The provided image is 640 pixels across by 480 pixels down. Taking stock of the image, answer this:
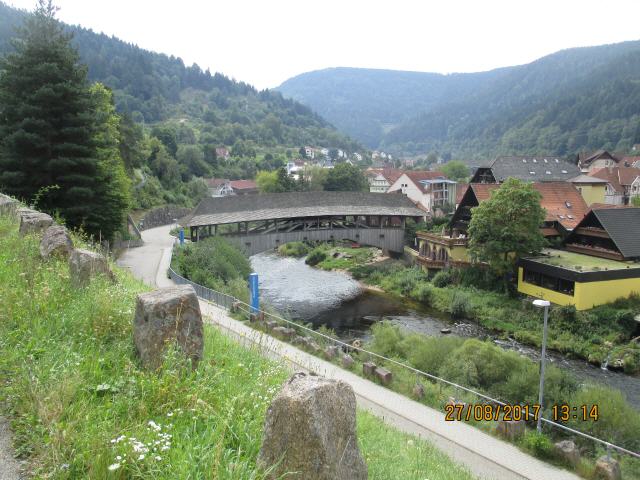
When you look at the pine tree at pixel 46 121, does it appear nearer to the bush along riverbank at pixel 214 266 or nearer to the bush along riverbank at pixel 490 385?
the bush along riverbank at pixel 214 266

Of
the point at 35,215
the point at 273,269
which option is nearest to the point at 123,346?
the point at 35,215

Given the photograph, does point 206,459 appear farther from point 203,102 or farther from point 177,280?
point 203,102

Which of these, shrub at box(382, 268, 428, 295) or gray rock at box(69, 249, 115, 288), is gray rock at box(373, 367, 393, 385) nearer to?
gray rock at box(69, 249, 115, 288)

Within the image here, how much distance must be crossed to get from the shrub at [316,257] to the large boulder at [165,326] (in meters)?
38.6

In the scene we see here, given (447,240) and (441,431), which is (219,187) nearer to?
(447,240)

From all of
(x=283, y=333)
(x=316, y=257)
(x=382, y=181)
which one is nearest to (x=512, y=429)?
(x=283, y=333)

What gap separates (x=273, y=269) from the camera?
40688 millimetres

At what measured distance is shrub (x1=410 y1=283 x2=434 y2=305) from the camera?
29.7m

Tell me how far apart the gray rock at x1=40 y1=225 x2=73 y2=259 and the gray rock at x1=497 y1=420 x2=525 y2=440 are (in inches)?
314

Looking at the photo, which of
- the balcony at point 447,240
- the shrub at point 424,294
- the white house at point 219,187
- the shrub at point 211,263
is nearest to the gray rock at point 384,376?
the shrub at point 211,263

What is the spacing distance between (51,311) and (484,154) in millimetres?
145300

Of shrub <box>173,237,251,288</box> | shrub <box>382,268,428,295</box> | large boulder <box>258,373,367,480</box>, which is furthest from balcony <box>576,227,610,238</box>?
large boulder <box>258,373,367,480</box>

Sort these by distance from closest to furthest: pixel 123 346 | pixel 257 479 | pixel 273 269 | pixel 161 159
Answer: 1. pixel 257 479
2. pixel 123 346
3. pixel 273 269
4. pixel 161 159

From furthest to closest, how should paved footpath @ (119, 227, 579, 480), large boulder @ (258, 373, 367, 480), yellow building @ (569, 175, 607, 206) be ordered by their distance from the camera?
yellow building @ (569, 175, 607, 206) → paved footpath @ (119, 227, 579, 480) → large boulder @ (258, 373, 367, 480)
